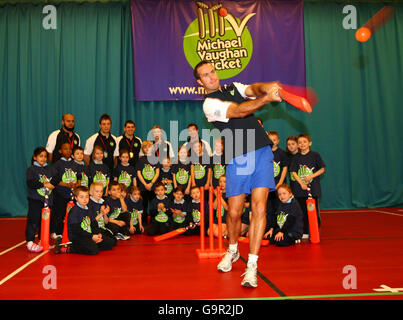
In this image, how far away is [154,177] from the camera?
22.1 ft

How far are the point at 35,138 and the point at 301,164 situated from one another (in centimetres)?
665

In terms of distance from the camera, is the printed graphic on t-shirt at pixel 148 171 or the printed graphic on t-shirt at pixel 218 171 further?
the printed graphic on t-shirt at pixel 148 171

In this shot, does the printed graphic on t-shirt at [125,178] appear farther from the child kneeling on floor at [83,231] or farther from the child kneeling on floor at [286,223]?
the child kneeling on floor at [286,223]

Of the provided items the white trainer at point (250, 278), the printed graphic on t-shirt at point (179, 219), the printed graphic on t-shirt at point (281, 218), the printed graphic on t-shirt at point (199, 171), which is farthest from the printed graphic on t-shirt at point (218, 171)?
the white trainer at point (250, 278)

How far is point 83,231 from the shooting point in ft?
15.8

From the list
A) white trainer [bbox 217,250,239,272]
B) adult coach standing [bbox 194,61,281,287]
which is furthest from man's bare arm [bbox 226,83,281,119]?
white trainer [bbox 217,250,239,272]

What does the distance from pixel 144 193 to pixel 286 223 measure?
2.93 meters

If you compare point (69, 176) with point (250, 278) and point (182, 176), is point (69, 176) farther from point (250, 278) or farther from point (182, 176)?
point (250, 278)

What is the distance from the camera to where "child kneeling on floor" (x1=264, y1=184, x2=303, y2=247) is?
5.00 meters

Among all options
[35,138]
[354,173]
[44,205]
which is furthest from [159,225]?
[354,173]

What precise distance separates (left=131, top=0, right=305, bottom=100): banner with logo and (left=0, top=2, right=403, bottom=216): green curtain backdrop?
0.43 m

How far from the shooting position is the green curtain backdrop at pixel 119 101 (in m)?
9.29

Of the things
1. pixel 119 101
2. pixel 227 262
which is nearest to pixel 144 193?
pixel 119 101

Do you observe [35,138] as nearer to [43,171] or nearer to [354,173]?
[43,171]
